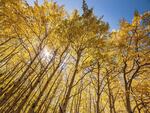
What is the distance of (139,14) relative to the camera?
29.8 feet

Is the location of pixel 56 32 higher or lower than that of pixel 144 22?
lower

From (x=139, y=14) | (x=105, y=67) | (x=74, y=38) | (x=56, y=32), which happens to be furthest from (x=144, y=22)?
(x=56, y=32)

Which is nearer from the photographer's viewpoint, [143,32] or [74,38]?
[74,38]

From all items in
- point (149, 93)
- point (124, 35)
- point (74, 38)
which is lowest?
point (149, 93)

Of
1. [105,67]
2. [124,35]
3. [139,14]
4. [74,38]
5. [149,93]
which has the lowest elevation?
[149,93]

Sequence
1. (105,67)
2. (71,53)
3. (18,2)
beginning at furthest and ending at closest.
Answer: (105,67), (71,53), (18,2)

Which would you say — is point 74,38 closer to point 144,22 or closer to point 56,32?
point 56,32

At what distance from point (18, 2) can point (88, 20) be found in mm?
3075

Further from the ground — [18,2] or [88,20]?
[88,20]

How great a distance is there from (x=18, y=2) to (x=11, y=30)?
1720mm

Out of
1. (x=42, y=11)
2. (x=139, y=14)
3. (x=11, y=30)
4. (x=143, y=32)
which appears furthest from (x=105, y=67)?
(x=11, y=30)

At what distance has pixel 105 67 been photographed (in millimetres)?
9633

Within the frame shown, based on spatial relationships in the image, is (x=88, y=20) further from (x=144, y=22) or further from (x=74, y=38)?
(x=144, y=22)

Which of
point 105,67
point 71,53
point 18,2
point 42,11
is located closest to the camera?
point 18,2
